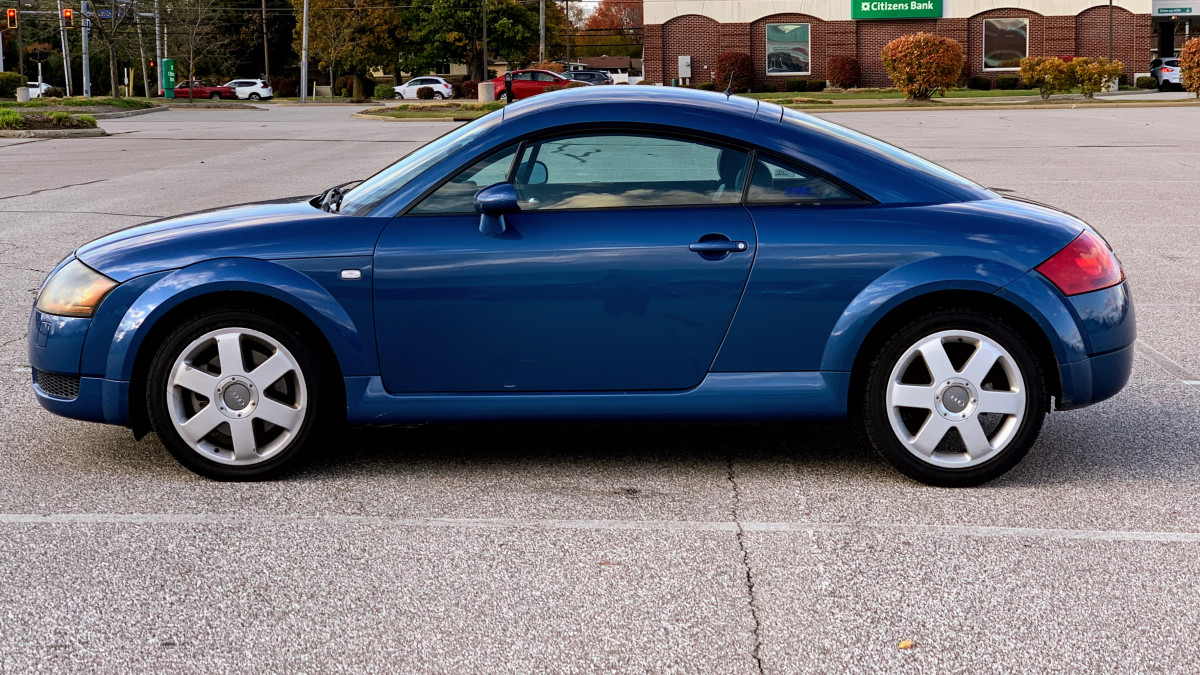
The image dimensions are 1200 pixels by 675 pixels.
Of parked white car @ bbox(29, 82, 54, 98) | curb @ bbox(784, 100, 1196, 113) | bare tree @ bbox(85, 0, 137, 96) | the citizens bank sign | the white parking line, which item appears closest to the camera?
the white parking line

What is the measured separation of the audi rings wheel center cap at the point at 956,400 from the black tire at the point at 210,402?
2221mm

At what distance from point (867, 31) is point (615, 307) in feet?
200

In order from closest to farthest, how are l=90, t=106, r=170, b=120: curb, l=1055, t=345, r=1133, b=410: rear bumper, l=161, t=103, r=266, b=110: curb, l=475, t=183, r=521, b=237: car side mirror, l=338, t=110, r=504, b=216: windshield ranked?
l=475, t=183, r=521, b=237: car side mirror
l=1055, t=345, r=1133, b=410: rear bumper
l=338, t=110, r=504, b=216: windshield
l=90, t=106, r=170, b=120: curb
l=161, t=103, r=266, b=110: curb

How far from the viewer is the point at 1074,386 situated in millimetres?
4766

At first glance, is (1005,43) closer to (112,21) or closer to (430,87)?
(430,87)

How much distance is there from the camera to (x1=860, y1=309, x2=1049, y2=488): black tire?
15.4ft

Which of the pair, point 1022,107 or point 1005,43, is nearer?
point 1022,107

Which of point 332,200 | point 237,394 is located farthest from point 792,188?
point 237,394

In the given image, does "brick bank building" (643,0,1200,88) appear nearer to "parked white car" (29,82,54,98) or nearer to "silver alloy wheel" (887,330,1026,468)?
"parked white car" (29,82,54,98)

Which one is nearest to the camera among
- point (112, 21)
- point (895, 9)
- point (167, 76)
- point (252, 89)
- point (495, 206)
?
point (495, 206)

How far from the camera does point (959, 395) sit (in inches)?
186

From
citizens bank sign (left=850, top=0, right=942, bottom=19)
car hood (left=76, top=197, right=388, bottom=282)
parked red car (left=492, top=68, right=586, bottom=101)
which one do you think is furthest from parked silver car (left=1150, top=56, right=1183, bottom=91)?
car hood (left=76, top=197, right=388, bottom=282)

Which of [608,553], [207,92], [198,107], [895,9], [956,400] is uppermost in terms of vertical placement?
[895,9]

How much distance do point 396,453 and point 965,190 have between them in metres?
2.48
